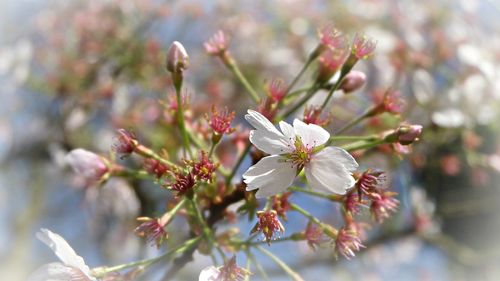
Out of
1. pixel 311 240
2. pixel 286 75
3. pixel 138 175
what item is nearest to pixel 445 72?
pixel 286 75

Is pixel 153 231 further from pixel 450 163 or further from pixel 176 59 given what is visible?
pixel 450 163

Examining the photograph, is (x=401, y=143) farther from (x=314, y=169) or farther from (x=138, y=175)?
(x=138, y=175)

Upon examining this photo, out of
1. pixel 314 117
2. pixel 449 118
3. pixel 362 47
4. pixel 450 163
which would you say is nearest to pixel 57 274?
pixel 314 117

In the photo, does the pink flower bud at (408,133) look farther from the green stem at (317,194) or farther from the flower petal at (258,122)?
the flower petal at (258,122)

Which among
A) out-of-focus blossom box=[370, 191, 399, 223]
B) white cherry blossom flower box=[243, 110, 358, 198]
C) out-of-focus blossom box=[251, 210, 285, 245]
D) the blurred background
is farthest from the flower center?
the blurred background

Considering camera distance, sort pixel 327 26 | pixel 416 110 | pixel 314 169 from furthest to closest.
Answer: pixel 416 110 < pixel 327 26 < pixel 314 169

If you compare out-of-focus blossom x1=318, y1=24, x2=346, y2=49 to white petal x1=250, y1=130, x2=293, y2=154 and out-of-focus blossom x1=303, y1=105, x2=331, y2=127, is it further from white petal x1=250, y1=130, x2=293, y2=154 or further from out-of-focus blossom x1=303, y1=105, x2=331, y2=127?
white petal x1=250, y1=130, x2=293, y2=154
